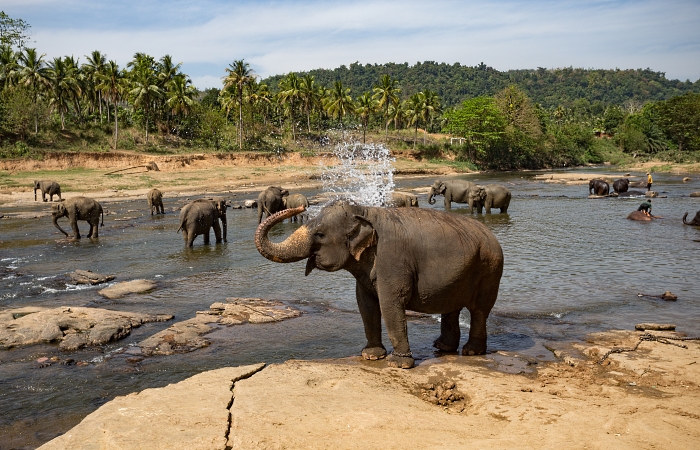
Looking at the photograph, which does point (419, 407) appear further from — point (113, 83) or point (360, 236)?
point (113, 83)

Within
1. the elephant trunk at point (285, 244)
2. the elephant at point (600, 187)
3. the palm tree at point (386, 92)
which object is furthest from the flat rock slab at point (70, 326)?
the palm tree at point (386, 92)

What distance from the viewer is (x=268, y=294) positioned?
1252 centimetres

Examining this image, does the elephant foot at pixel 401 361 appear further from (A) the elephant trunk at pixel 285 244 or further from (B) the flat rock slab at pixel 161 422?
(B) the flat rock slab at pixel 161 422

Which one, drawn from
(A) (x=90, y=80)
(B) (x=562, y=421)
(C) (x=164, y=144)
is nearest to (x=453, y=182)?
(B) (x=562, y=421)

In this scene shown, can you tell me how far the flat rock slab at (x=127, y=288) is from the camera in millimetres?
12498

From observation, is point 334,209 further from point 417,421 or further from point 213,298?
point 213,298

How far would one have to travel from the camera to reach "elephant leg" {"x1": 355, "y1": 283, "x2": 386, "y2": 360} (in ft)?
24.1

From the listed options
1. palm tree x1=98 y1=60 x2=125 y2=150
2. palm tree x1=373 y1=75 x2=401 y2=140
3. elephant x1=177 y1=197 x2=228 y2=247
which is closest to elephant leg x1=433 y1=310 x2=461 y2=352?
elephant x1=177 y1=197 x2=228 y2=247

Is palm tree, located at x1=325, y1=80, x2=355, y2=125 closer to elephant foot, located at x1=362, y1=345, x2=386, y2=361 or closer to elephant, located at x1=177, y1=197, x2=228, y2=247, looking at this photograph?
elephant, located at x1=177, y1=197, x2=228, y2=247

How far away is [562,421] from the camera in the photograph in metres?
5.25

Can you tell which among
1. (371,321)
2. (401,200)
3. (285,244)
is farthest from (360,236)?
(401,200)

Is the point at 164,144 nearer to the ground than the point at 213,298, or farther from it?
farther from it

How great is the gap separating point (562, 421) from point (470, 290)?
7.66ft

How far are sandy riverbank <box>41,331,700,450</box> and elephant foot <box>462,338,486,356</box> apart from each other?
0.22 metres
